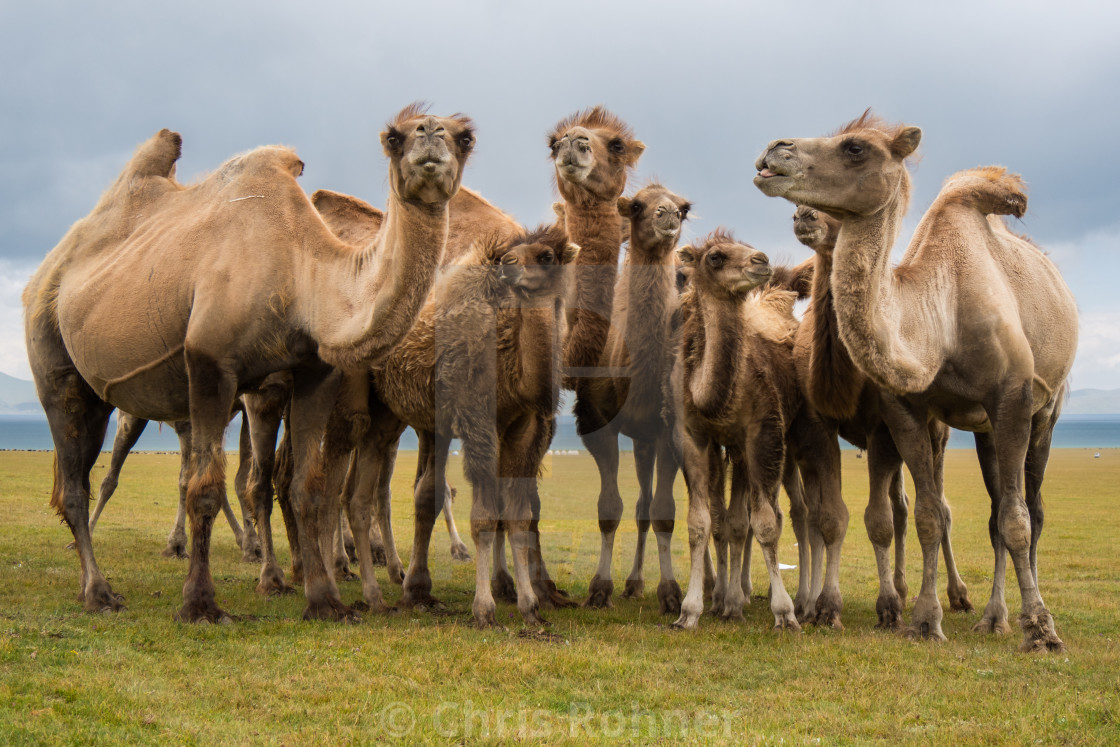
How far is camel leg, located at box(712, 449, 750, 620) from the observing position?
8516mm

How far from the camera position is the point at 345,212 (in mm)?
10656

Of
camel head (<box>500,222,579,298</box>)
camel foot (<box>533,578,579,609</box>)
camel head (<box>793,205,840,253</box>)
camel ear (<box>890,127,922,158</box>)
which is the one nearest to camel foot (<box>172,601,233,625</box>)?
camel foot (<box>533,578,579,609</box>)

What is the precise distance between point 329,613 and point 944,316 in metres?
5.32

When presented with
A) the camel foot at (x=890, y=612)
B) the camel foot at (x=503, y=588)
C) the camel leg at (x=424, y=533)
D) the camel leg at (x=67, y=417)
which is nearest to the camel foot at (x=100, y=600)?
the camel leg at (x=67, y=417)

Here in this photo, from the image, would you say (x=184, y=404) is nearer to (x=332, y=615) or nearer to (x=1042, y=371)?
(x=332, y=615)

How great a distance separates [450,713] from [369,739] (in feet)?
1.80

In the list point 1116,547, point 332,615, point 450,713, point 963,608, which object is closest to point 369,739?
point 450,713

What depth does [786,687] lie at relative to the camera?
601 cm

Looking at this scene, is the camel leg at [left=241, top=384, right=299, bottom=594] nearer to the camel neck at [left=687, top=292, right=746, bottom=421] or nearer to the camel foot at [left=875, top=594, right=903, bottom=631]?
the camel neck at [left=687, top=292, right=746, bottom=421]

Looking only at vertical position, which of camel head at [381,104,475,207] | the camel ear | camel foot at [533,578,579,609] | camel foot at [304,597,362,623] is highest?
the camel ear

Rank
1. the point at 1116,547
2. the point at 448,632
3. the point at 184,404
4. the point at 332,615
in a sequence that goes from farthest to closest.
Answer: the point at 1116,547
the point at 184,404
the point at 332,615
the point at 448,632

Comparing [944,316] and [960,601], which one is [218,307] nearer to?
[944,316]

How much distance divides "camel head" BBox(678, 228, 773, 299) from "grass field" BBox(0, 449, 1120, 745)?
273 cm

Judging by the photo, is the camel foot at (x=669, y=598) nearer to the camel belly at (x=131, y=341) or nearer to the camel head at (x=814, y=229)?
the camel head at (x=814, y=229)
